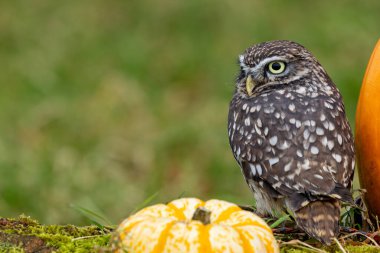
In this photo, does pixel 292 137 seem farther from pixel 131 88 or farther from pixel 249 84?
pixel 131 88

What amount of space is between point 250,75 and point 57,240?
185 cm

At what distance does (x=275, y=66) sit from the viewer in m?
5.90

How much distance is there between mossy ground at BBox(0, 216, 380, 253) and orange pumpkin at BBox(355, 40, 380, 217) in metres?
0.78

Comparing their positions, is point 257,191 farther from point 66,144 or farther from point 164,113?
point 164,113

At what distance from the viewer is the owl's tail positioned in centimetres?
494

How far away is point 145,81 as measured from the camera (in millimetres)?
10688

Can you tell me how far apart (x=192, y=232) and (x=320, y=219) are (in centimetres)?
104

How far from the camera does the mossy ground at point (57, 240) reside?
15.6 ft

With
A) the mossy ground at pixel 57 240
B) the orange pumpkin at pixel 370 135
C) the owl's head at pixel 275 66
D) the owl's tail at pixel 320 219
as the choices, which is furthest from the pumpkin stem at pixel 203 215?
the orange pumpkin at pixel 370 135

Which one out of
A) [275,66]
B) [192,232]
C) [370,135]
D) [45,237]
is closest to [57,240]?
[45,237]

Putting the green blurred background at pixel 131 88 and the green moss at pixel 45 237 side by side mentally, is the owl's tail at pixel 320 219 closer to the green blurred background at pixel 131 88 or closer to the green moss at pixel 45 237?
the green moss at pixel 45 237

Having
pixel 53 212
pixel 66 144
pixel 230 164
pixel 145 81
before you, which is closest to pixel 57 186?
pixel 53 212

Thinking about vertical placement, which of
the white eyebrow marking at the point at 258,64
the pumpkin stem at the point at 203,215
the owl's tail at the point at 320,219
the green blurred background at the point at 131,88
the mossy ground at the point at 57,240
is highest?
the green blurred background at the point at 131,88

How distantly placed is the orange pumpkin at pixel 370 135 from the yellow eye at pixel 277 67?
552 millimetres
